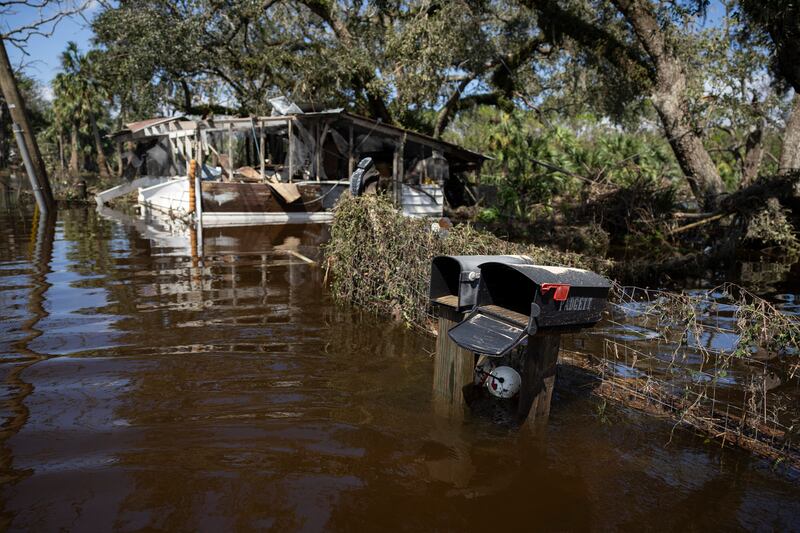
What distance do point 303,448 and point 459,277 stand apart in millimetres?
1649

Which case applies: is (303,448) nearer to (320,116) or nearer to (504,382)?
(504,382)

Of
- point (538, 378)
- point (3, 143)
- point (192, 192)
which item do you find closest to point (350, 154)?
point (192, 192)

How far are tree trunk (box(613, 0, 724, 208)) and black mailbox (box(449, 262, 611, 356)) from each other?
40.0ft

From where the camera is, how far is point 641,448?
4266mm

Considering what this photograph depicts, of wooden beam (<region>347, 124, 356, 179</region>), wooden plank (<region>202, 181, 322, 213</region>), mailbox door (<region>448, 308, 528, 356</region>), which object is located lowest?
mailbox door (<region>448, 308, 528, 356</region>)

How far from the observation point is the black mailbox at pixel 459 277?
4.38m

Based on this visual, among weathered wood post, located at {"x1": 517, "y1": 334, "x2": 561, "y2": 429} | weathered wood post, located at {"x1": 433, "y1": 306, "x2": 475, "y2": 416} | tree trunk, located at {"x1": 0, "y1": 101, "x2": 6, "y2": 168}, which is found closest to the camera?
weathered wood post, located at {"x1": 517, "y1": 334, "x2": 561, "y2": 429}

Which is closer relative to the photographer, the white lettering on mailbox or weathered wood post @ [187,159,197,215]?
the white lettering on mailbox

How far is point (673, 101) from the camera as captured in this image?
14.6 metres

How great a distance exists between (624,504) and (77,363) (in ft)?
15.7

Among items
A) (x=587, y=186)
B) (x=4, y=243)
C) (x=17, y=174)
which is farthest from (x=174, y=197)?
(x=17, y=174)

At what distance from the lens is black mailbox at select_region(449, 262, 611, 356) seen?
3701 mm

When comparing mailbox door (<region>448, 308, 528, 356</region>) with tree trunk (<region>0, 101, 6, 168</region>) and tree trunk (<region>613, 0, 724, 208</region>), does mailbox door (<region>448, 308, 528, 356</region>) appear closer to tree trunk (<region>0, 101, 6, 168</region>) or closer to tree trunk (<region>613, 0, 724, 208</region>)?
tree trunk (<region>613, 0, 724, 208</region>)

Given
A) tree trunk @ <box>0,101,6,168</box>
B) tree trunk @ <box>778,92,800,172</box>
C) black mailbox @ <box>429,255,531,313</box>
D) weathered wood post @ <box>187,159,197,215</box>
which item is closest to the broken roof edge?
weathered wood post @ <box>187,159,197,215</box>
